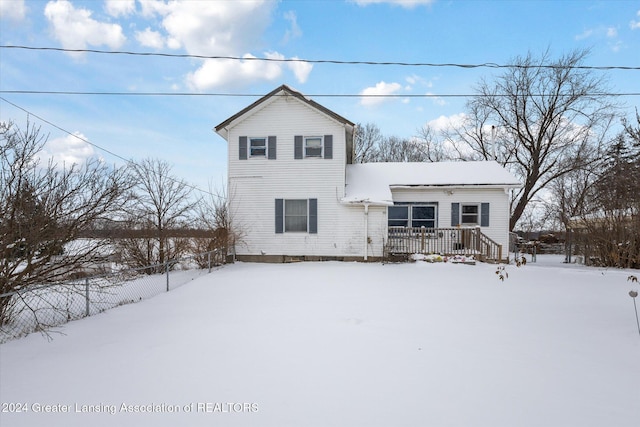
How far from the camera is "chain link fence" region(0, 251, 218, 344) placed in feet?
17.2

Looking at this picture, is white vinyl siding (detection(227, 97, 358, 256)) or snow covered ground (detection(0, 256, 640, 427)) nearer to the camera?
snow covered ground (detection(0, 256, 640, 427))

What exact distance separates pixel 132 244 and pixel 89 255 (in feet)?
21.3

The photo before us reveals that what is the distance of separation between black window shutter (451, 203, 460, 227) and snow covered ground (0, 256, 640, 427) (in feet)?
24.0

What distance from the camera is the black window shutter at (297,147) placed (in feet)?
45.4

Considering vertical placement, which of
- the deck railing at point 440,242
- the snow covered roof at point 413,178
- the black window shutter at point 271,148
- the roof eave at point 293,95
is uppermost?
the roof eave at point 293,95

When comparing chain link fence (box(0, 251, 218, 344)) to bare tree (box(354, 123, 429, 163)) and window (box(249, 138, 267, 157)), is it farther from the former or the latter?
bare tree (box(354, 123, 429, 163))

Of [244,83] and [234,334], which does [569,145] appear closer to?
[244,83]

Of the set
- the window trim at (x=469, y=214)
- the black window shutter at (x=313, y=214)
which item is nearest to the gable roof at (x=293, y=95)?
the black window shutter at (x=313, y=214)

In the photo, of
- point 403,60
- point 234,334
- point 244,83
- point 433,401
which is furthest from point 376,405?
point 244,83

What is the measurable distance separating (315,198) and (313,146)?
93.1 inches

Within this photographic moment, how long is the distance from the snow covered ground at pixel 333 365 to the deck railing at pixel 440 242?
242 inches

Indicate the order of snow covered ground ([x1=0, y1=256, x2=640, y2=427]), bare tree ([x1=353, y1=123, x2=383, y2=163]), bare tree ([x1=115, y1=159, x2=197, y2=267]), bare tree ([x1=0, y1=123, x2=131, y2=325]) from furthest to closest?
bare tree ([x1=353, y1=123, x2=383, y2=163]) → bare tree ([x1=115, y1=159, x2=197, y2=267]) → bare tree ([x1=0, y1=123, x2=131, y2=325]) → snow covered ground ([x1=0, y1=256, x2=640, y2=427])

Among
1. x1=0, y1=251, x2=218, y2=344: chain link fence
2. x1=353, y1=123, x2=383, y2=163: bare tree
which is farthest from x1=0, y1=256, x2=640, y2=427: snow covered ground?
x1=353, y1=123, x2=383, y2=163: bare tree

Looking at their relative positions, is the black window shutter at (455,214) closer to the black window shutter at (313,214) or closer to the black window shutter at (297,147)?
the black window shutter at (313,214)
